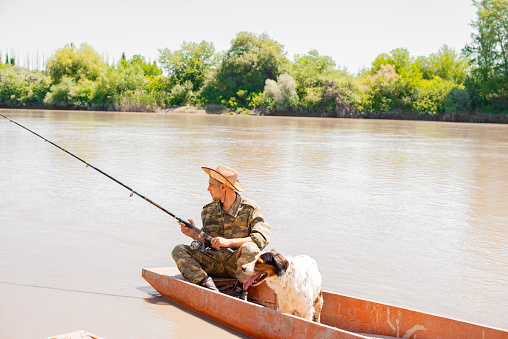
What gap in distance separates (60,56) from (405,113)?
5001 centimetres

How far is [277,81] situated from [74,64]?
3133 centimetres

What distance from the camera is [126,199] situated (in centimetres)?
987

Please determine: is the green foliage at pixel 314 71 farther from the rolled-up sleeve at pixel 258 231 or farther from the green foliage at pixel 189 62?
the rolled-up sleeve at pixel 258 231

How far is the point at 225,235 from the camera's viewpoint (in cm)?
506

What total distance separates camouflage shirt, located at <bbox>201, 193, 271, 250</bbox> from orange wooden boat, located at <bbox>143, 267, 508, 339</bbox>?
481mm

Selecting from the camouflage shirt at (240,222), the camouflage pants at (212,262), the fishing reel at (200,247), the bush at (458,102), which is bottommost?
the camouflage pants at (212,262)

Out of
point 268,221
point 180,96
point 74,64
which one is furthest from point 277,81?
point 268,221

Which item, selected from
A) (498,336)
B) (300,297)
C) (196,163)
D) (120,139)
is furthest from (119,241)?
(120,139)

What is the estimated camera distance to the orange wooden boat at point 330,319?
369cm

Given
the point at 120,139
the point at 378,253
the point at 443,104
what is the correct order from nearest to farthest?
the point at 378,253, the point at 120,139, the point at 443,104

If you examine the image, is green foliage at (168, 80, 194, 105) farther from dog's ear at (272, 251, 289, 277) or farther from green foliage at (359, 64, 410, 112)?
dog's ear at (272, 251, 289, 277)

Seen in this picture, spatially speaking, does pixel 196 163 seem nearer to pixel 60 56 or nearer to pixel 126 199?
pixel 126 199

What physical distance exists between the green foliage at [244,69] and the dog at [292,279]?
69.2 metres

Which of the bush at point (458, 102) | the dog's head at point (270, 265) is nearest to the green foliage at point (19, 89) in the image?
the bush at point (458, 102)
